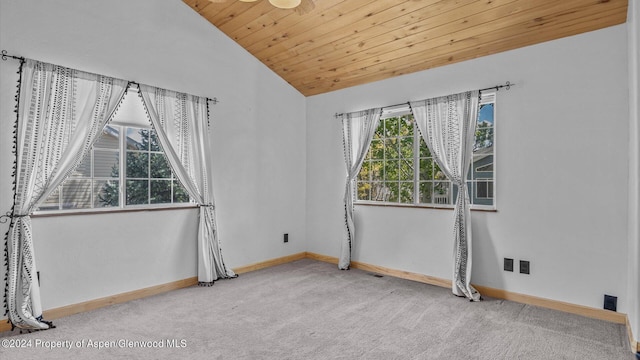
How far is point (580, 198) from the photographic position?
3.00 meters

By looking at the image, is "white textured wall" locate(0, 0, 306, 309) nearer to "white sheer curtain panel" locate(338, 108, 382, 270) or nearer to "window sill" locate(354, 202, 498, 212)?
"white sheer curtain panel" locate(338, 108, 382, 270)

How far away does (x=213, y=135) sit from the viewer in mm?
4086

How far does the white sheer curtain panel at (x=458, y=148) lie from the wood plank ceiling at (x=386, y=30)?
1.58ft

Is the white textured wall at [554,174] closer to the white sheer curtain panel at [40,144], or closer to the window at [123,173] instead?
the window at [123,173]

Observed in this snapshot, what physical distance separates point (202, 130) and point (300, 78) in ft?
5.33

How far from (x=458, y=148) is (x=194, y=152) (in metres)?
2.92

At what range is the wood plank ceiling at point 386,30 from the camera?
9.43ft

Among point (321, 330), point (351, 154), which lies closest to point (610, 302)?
point (321, 330)

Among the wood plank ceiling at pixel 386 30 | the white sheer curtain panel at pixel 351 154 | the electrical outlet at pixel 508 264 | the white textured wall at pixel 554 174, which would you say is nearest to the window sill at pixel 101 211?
the white sheer curtain panel at pixel 351 154

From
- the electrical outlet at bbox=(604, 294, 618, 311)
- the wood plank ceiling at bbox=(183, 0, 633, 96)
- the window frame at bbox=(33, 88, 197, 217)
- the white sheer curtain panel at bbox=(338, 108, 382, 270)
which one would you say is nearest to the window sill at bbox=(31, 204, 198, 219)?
the window frame at bbox=(33, 88, 197, 217)

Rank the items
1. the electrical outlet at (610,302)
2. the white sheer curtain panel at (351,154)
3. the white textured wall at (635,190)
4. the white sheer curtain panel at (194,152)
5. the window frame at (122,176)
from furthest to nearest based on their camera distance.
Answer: the white sheer curtain panel at (351,154)
the white sheer curtain panel at (194,152)
the window frame at (122,176)
the electrical outlet at (610,302)
the white textured wall at (635,190)

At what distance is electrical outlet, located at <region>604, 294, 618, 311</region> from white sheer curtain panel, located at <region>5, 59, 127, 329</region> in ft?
15.1

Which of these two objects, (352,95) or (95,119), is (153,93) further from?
(352,95)

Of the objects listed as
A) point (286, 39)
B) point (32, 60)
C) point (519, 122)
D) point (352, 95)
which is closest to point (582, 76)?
point (519, 122)
